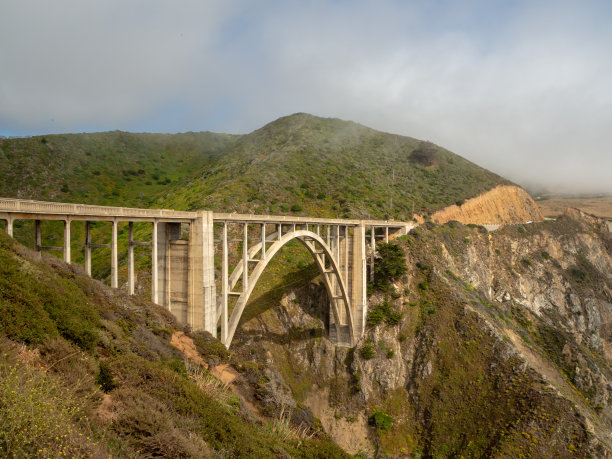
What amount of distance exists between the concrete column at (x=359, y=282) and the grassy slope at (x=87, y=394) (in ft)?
82.0

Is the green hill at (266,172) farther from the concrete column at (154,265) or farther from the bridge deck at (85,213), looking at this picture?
the concrete column at (154,265)

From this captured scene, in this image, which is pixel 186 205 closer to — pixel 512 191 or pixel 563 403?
pixel 563 403

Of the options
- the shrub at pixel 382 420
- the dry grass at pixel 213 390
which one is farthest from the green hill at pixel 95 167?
the dry grass at pixel 213 390

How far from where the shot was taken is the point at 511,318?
4319 cm

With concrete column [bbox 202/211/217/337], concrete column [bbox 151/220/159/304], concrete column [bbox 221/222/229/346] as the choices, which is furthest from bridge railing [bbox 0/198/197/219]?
concrete column [bbox 221/222/229/346]

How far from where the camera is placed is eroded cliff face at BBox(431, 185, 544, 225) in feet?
204

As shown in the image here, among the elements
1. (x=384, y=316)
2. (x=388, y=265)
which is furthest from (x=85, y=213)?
(x=388, y=265)

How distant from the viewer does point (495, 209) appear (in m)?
68.6

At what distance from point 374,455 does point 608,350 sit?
41.5 meters

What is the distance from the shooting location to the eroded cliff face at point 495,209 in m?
62.2

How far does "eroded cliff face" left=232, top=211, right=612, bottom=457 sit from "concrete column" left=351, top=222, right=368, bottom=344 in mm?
1354

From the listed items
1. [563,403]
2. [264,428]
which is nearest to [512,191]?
[563,403]

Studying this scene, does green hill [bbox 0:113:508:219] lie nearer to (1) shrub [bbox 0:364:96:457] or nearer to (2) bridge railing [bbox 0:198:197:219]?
(2) bridge railing [bbox 0:198:197:219]

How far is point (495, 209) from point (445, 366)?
46.1m
